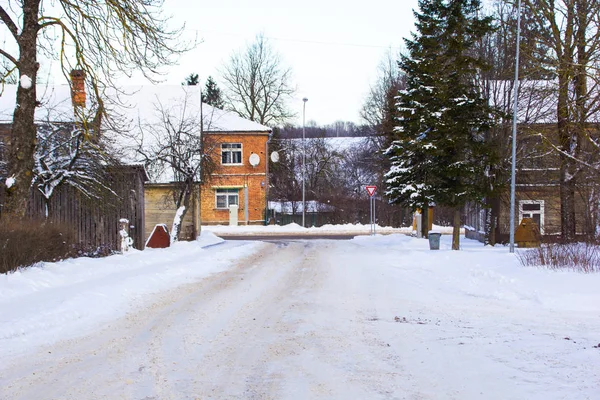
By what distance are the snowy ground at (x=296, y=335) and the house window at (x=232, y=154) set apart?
2953 centimetres

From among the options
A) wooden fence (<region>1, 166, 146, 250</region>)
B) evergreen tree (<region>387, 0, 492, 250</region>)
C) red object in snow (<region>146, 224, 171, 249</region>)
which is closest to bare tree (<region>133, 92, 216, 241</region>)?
red object in snow (<region>146, 224, 171, 249</region>)

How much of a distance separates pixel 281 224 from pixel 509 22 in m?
27.1

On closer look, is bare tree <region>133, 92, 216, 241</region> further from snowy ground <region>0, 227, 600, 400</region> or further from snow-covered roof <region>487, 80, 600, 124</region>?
snow-covered roof <region>487, 80, 600, 124</region>

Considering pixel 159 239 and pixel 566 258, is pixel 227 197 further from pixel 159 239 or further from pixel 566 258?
A: pixel 566 258

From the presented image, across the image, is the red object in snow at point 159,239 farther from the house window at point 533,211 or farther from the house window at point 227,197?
the house window at point 227,197

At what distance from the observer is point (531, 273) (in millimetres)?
12031

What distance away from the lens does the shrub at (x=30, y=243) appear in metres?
10.4

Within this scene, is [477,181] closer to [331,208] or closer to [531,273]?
[531,273]

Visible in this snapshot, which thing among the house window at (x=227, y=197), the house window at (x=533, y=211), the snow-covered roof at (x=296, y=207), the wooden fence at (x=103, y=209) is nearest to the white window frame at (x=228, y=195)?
the house window at (x=227, y=197)

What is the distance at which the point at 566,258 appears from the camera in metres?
12.5

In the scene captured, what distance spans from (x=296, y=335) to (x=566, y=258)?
313 inches

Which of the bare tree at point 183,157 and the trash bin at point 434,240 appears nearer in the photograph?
the trash bin at point 434,240

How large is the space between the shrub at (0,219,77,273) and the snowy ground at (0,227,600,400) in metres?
0.35

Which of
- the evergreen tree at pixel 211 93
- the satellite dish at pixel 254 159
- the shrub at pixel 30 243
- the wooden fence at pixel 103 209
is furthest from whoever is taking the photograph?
the evergreen tree at pixel 211 93
